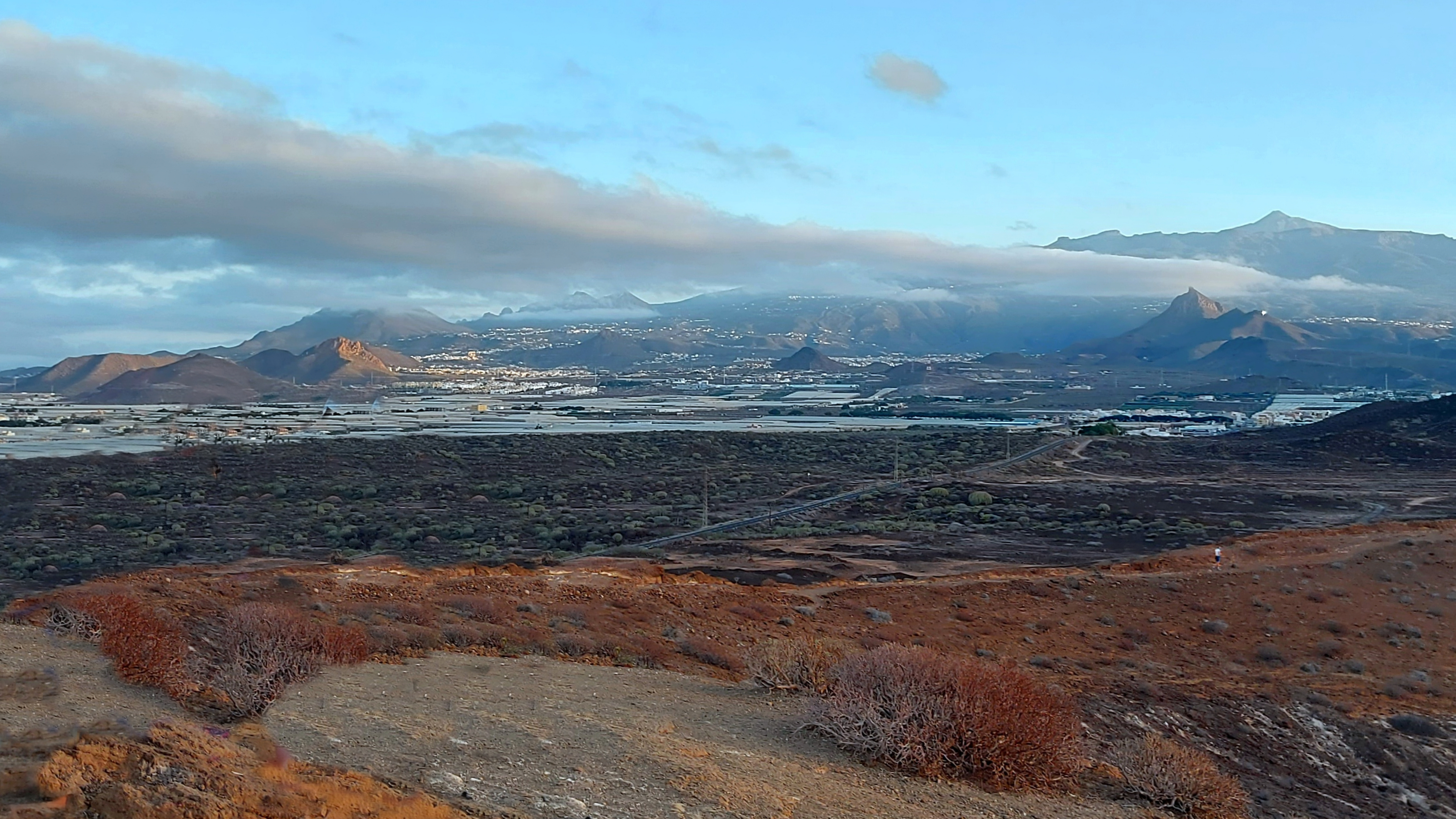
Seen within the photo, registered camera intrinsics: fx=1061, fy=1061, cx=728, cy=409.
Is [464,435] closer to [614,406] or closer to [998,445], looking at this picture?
[998,445]

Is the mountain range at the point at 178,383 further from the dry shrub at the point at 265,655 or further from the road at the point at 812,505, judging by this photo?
the dry shrub at the point at 265,655

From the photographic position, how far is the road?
A: 3947 centimetres

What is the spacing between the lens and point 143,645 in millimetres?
10898

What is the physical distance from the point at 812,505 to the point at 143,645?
40.9m

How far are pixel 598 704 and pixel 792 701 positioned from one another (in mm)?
2152

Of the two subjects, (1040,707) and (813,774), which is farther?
(1040,707)

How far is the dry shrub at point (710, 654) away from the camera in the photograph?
14.8m

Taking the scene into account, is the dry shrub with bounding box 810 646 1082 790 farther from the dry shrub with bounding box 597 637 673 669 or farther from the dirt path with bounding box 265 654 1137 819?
the dry shrub with bounding box 597 637 673 669

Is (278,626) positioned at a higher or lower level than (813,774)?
higher

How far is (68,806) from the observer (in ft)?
21.0

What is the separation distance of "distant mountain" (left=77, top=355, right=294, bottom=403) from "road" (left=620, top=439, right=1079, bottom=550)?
129 meters

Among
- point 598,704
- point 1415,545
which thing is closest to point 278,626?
point 598,704

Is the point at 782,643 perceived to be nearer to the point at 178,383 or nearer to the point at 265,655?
the point at 265,655

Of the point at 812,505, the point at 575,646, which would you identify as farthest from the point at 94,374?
the point at 575,646
